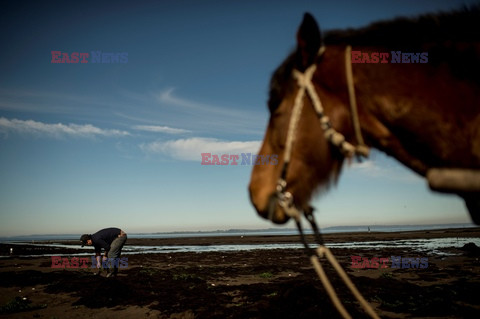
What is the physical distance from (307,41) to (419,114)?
2.62 ft

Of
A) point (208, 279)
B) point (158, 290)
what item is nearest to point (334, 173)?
point (158, 290)

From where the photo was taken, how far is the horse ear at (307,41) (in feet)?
5.46

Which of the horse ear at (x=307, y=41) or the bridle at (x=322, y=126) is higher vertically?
the horse ear at (x=307, y=41)

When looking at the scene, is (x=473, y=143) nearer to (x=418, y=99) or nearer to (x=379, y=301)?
(x=418, y=99)

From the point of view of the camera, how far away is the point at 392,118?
161 centimetres

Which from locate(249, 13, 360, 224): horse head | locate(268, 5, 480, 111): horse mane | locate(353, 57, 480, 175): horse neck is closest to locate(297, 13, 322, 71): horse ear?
locate(249, 13, 360, 224): horse head

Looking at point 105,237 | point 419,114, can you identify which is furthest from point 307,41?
point 105,237

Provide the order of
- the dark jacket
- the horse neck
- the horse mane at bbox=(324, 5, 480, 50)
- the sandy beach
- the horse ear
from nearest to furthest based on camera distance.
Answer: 1. the horse neck
2. the horse mane at bbox=(324, 5, 480, 50)
3. the horse ear
4. the sandy beach
5. the dark jacket

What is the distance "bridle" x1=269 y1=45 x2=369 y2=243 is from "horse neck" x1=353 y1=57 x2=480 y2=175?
0.23 ft

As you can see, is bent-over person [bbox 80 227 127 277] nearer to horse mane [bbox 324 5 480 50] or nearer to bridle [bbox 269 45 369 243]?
bridle [bbox 269 45 369 243]

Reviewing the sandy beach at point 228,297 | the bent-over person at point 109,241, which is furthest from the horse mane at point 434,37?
the bent-over person at point 109,241

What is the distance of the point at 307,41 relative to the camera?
5.72 feet

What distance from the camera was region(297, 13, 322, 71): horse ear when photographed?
1.66 meters

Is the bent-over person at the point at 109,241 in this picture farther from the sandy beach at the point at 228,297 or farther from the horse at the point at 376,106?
the horse at the point at 376,106
